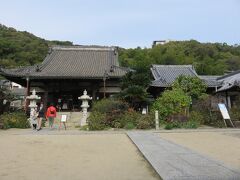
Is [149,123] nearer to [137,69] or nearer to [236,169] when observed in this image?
[137,69]

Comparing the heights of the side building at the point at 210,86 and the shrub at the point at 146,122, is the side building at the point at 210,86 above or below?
above

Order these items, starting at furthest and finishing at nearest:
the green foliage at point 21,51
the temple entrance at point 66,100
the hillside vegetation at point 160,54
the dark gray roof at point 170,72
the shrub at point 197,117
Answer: the green foliage at point 21,51 → the hillside vegetation at point 160,54 → the dark gray roof at point 170,72 → the temple entrance at point 66,100 → the shrub at point 197,117

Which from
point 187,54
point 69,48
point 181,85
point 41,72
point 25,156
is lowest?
point 25,156

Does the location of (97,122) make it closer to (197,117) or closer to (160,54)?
(197,117)

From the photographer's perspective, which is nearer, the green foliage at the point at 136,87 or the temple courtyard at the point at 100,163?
the temple courtyard at the point at 100,163

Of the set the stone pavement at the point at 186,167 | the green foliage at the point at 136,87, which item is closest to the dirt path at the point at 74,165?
the stone pavement at the point at 186,167

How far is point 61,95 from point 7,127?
10.6 m

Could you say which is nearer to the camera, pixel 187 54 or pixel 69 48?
pixel 69 48

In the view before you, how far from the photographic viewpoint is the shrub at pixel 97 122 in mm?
16250

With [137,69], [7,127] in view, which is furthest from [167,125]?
[7,127]

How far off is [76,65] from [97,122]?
1225 cm

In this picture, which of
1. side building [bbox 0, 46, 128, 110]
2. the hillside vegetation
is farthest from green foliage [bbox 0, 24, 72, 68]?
side building [bbox 0, 46, 128, 110]

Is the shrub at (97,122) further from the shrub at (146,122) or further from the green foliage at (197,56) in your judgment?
the green foliage at (197,56)

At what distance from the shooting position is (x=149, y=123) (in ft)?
54.6
